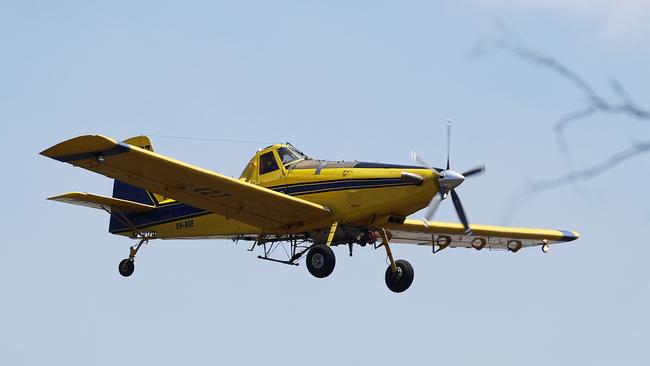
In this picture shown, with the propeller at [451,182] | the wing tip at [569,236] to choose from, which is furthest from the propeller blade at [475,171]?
the wing tip at [569,236]

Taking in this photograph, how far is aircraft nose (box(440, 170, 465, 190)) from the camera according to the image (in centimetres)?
1769

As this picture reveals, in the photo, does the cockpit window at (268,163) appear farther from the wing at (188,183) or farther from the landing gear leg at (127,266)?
the landing gear leg at (127,266)

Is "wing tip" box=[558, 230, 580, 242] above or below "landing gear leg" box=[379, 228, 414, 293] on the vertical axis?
above

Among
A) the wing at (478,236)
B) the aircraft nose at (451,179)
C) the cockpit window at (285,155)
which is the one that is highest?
the cockpit window at (285,155)

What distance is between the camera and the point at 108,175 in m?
17.7

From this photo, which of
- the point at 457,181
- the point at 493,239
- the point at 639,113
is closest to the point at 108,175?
the point at 457,181

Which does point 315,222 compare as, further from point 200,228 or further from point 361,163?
point 200,228

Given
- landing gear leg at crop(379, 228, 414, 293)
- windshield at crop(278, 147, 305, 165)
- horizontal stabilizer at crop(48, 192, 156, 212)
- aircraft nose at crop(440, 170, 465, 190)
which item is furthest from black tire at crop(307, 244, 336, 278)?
horizontal stabilizer at crop(48, 192, 156, 212)

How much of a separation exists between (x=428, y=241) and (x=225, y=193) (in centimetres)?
700

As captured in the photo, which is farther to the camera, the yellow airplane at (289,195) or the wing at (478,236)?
the wing at (478,236)

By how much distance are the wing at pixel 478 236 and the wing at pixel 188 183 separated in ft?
11.9

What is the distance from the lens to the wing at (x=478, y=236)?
2241 centimetres

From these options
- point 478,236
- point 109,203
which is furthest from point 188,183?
point 478,236

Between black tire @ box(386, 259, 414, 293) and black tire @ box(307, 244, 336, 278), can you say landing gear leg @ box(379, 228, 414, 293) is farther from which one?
black tire @ box(307, 244, 336, 278)
